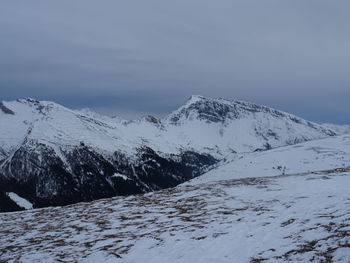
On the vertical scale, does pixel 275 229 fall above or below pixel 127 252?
above

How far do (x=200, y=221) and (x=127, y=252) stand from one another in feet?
15.6

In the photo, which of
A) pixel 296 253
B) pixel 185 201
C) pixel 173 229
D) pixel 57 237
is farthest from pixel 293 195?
pixel 57 237

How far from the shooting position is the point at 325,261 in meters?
11.2

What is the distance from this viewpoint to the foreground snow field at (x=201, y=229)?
13.4 m

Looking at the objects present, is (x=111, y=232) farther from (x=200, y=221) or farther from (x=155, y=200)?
(x=155, y=200)

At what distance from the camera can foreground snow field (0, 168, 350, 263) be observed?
13367mm

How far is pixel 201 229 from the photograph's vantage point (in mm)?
17234

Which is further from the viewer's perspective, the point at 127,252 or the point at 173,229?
the point at 173,229

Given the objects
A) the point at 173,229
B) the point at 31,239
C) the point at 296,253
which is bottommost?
the point at 31,239

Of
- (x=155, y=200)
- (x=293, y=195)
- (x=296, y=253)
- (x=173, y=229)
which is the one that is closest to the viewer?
(x=296, y=253)

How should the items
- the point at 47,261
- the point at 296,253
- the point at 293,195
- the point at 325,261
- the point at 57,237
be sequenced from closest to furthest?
the point at 325,261 < the point at 296,253 < the point at 47,261 < the point at 57,237 < the point at 293,195

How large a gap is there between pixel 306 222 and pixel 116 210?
13449 mm

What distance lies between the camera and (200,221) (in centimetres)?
1875

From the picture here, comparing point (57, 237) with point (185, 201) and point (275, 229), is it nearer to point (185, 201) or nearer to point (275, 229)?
point (185, 201)
